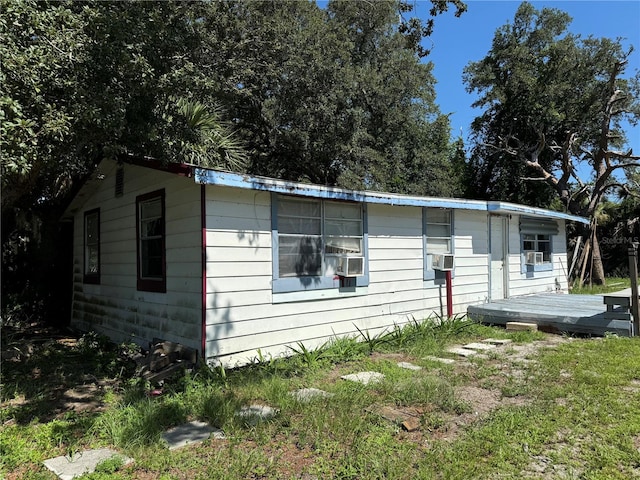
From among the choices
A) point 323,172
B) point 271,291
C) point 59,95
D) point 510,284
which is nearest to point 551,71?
point 323,172

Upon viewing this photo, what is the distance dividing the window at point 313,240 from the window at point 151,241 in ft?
5.32

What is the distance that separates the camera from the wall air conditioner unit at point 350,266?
22.4 feet

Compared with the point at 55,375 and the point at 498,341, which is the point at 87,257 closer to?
the point at 55,375

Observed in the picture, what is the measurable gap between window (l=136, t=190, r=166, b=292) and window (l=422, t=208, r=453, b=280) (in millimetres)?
4693

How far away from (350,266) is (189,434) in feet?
11.9

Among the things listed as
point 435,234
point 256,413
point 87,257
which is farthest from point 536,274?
point 87,257

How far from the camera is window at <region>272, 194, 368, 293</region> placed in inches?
248

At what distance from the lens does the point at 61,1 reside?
5.32m

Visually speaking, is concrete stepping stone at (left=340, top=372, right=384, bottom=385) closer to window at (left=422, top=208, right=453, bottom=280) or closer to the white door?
window at (left=422, top=208, right=453, bottom=280)

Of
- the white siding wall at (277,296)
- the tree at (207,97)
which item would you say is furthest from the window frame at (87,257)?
the white siding wall at (277,296)

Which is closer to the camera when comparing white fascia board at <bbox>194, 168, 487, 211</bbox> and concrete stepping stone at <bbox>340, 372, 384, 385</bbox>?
concrete stepping stone at <bbox>340, 372, 384, 385</bbox>

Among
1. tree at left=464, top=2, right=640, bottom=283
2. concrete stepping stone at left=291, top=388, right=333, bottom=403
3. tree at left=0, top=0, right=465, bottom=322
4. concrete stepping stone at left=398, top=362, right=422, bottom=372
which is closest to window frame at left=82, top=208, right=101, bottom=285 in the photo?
tree at left=0, top=0, right=465, bottom=322

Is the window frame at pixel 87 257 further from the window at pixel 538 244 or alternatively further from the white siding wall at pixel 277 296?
the window at pixel 538 244

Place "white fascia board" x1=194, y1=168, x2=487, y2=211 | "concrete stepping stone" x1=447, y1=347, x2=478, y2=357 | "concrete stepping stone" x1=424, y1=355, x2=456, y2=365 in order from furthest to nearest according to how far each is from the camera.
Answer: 1. "concrete stepping stone" x1=447, y1=347, x2=478, y2=357
2. "concrete stepping stone" x1=424, y1=355, x2=456, y2=365
3. "white fascia board" x1=194, y1=168, x2=487, y2=211
